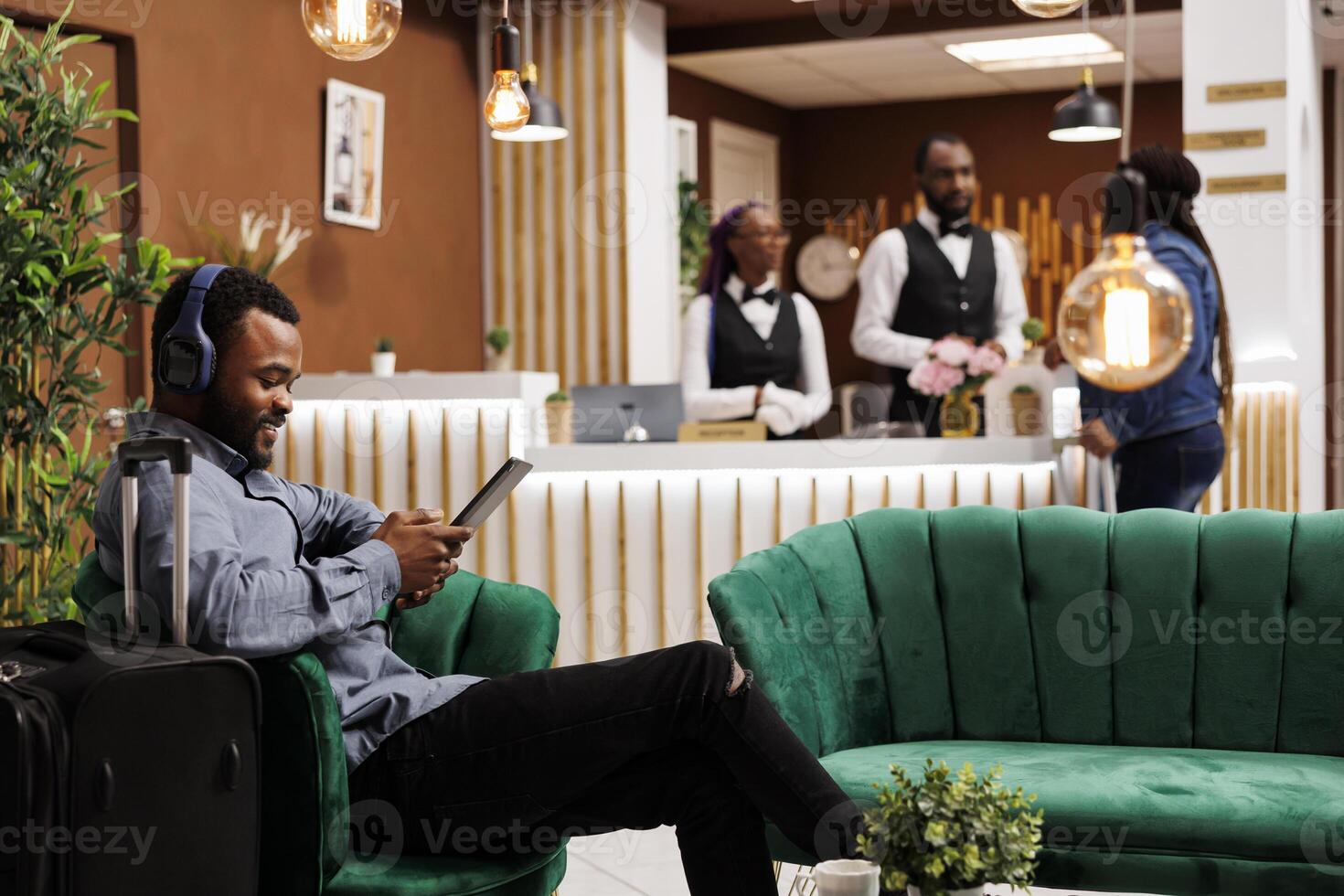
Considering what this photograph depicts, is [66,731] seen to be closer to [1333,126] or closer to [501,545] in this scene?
[501,545]

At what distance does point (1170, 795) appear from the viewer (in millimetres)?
2604

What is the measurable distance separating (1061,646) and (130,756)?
1907mm

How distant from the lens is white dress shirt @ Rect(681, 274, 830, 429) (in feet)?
16.9

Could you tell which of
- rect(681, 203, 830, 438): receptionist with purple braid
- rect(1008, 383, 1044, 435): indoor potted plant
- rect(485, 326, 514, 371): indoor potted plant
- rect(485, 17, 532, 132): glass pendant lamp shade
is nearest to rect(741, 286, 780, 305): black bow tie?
rect(681, 203, 830, 438): receptionist with purple braid

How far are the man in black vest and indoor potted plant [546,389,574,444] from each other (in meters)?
1.09

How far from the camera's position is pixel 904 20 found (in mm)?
7742

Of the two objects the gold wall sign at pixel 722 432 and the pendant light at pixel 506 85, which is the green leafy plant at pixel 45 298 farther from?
the gold wall sign at pixel 722 432

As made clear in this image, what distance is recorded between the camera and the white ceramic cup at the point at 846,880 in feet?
5.75

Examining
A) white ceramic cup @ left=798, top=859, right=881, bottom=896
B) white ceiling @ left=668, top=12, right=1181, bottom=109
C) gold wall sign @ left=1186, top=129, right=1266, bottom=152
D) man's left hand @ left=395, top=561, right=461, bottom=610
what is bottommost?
white ceramic cup @ left=798, top=859, right=881, bottom=896

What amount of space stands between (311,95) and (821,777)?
15.1 feet

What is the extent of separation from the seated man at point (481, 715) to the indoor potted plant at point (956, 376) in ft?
6.84

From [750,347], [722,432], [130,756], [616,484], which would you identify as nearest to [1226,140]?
[750,347]

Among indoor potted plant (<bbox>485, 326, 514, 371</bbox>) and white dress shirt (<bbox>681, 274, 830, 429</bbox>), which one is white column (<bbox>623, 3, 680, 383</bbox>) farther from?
white dress shirt (<bbox>681, 274, 830, 429</bbox>)

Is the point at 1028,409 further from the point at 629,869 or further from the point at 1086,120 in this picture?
the point at 629,869
